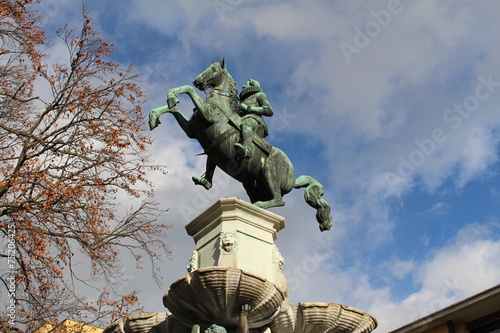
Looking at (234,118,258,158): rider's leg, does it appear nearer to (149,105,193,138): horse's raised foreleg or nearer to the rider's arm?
the rider's arm

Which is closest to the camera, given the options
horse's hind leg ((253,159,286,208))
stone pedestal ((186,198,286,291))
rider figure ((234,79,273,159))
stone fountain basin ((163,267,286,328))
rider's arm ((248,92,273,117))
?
stone fountain basin ((163,267,286,328))

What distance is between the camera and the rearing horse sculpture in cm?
849

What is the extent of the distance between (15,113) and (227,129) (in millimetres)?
6565

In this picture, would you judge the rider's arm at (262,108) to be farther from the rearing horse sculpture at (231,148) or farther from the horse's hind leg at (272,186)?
the horse's hind leg at (272,186)

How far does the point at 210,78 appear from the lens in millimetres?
9195

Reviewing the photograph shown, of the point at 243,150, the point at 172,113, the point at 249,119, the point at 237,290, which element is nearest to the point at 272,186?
the point at 243,150

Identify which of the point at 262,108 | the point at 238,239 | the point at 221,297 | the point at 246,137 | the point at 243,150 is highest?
the point at 262,108

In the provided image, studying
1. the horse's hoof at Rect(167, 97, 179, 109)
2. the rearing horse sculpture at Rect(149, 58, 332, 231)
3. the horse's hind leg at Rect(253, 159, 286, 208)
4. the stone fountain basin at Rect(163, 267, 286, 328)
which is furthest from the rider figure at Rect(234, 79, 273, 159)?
the stone fountain basin at Rect(163, 267, 286, 328)

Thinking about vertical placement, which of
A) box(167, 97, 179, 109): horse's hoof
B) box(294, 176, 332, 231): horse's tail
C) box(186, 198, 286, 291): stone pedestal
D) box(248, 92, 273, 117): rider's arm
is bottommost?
box(186, 198, 286, 291): stone pedestal

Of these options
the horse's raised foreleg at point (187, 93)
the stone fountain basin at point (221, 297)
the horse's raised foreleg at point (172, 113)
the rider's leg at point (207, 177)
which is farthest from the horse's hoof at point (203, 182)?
the stone fountain basin at point (221, 297)

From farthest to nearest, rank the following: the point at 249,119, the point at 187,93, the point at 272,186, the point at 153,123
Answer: the point at 249,119 → the point at 272,186 → the point at 187,93 → the point at 153,123

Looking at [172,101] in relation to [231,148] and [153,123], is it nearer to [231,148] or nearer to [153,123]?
[153,123]

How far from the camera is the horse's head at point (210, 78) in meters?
9.17

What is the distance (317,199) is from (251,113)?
70.4 inches
